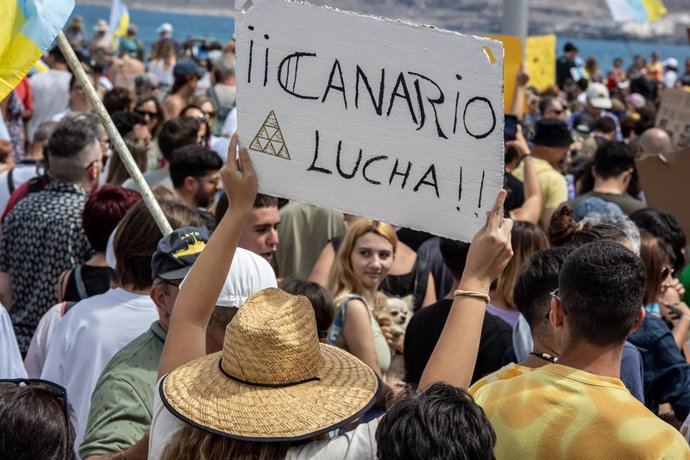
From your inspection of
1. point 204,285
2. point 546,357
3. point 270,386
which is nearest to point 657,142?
point 546,357

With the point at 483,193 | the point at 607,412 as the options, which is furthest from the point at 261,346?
the point at 607,412

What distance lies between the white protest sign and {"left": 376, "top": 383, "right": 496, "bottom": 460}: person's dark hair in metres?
0.55

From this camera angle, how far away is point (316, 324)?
2.67 m

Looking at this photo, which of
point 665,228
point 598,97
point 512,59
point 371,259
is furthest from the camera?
point 598,97

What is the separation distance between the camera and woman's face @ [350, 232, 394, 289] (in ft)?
15.6

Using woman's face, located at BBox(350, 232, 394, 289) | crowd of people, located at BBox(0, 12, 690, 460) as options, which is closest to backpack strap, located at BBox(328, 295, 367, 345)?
crowd of people, located at BBox(0, 12, 690, 460)

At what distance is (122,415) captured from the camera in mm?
2818

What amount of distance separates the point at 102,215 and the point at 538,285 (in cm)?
202

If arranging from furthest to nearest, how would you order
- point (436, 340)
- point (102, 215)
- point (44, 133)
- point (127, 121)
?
point (127, 121) < point (44, 133) < point (102, 215) < point (436, 340)

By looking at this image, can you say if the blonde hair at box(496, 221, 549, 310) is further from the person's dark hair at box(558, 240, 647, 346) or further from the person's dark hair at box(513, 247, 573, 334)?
the person's dark hair at box(558, 240, 647, 346)

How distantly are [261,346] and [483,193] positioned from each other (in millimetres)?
656

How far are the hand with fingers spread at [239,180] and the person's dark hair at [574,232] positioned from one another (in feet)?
5.81

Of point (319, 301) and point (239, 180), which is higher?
point (239, 180)

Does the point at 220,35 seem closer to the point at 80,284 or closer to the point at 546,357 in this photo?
the point at 80,284
